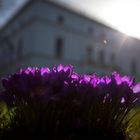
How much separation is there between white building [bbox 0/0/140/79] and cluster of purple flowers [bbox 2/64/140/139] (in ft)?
150

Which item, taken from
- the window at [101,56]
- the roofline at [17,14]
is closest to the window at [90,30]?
the window at [101,56]

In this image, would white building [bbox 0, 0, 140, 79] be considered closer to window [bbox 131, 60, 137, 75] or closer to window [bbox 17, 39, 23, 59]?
window [bbox 17, 39, 23, 59]

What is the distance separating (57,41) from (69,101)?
159 feet

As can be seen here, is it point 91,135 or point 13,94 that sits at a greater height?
point 13,94

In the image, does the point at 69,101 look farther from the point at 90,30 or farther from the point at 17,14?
the point at 17,14

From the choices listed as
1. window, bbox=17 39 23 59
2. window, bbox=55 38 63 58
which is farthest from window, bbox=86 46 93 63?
window, bbox=17 39 23 59

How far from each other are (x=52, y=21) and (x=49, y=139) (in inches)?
1896

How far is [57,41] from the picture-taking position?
50.6 metres

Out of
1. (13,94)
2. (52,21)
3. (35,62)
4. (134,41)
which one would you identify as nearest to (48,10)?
(52,21)

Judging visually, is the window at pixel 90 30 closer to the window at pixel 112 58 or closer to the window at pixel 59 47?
the window at pixel 112 58

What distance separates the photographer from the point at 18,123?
89.4 inches

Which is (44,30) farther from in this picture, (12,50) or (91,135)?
(91,135)

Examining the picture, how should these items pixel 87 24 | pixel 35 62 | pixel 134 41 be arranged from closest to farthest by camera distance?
pixel 35 62 → pixel 87 24 → pixel 134 41

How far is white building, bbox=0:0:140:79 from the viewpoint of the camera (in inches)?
1923
